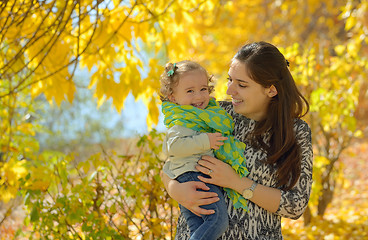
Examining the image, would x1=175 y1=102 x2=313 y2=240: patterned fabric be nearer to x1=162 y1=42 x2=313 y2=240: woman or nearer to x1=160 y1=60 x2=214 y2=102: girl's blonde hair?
x1=162 y1=42 x2=313 y2=240: woman

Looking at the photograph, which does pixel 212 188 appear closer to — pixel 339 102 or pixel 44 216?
pixel 44 216

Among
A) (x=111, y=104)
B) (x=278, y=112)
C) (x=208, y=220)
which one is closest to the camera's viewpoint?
(x=208, y=220)

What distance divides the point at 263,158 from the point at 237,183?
0.19 m

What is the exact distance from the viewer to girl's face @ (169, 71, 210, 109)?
6.80 feet

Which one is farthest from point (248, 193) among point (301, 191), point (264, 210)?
point (301, 191)

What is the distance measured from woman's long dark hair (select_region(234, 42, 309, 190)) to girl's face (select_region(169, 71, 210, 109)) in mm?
197

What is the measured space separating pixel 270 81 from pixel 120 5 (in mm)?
1693

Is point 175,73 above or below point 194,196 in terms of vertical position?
above

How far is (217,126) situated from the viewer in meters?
2.03

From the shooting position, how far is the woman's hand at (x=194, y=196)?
1.88 metres

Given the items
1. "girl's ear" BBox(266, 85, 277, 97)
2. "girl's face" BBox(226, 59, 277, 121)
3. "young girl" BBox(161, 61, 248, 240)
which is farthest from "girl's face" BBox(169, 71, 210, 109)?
"girl's ear" BBox(266, 85, 277, 97)

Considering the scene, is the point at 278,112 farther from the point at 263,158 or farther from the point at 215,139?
the point at 215,139

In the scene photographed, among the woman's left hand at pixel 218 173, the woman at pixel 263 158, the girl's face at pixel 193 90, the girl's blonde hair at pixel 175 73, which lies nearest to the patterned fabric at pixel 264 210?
the woman at pixel 263 158

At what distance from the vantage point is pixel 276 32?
10.8m
